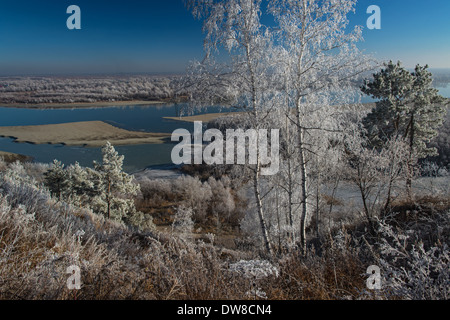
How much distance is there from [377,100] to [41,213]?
18.4 metres

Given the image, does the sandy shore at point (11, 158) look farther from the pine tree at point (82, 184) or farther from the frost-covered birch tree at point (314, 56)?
the frost-covered birch tree at point (314, 56)

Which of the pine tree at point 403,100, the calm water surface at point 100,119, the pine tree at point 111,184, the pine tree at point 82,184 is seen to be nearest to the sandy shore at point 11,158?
the calm water surface at point 100,119

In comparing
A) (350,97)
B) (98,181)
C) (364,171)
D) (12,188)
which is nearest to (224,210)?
(98,181)

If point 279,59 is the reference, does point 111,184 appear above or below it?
below

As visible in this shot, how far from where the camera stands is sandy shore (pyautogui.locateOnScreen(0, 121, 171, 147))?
143 feet

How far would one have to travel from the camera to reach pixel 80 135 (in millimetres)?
47125

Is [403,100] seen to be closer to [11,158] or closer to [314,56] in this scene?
[314,56]

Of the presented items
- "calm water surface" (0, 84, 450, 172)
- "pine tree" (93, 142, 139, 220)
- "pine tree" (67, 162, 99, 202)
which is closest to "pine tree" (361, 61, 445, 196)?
"calm water surface" (0, 84, 450, 172)

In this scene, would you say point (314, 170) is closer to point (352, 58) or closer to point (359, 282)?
point (352, 58)

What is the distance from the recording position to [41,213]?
3898 millimetres

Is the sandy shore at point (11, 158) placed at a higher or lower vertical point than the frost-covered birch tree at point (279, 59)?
lower

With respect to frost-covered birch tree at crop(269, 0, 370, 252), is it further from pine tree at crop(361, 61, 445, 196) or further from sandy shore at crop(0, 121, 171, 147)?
sandy shore at crop(0, 121, 171, 147)

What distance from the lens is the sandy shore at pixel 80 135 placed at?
143 ft

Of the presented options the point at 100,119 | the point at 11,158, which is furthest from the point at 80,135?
the point at 11,158
